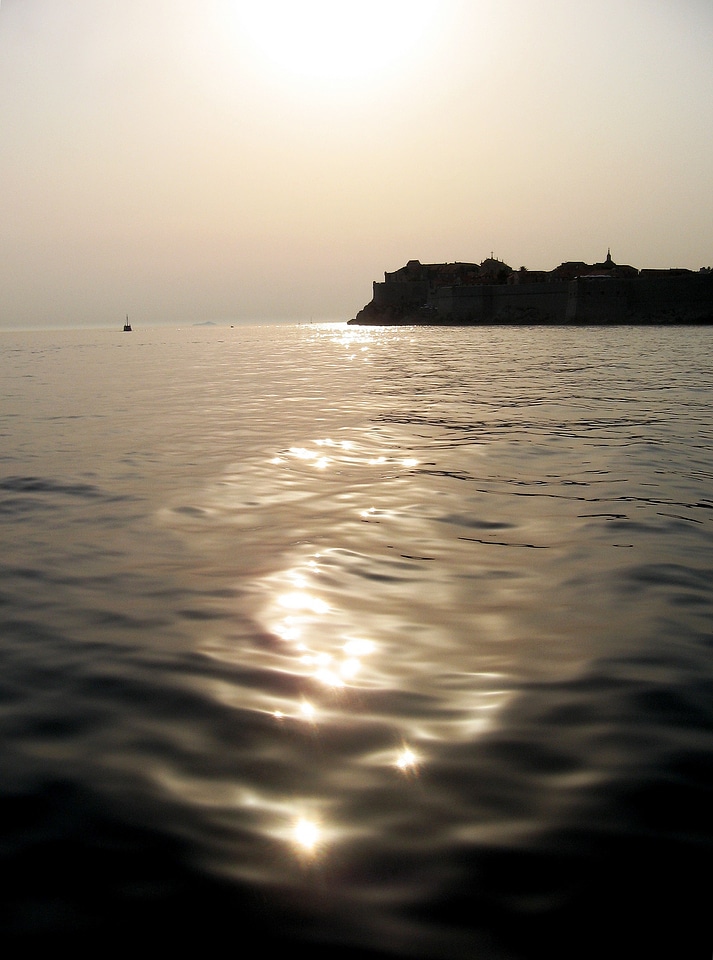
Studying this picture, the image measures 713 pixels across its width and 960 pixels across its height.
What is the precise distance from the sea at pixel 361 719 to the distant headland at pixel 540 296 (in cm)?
5776

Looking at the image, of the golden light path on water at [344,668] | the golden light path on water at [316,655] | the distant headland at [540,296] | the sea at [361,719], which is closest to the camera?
the sea at [361,719]

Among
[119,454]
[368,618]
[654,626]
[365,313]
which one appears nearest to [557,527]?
[654,626]

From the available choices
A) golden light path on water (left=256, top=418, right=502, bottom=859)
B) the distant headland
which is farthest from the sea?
the distant headland

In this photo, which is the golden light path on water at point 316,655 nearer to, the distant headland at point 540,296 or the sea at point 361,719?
the sea at point 361,719

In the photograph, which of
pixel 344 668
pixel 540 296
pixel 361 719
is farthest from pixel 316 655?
pixel 540 296

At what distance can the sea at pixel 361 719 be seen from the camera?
4.78 ft

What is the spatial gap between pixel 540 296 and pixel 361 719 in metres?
67.4

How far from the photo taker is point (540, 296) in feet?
213

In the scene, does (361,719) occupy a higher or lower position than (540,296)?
lower

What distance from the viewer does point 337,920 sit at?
1421 mm

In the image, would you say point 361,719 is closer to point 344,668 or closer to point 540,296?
point 344,668

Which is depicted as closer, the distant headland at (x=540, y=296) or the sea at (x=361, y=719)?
the sea at (x=361, y=719)

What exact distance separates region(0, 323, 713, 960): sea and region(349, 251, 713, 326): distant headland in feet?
189

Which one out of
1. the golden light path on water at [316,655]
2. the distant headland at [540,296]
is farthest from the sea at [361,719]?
the distant headland at [540,296]
